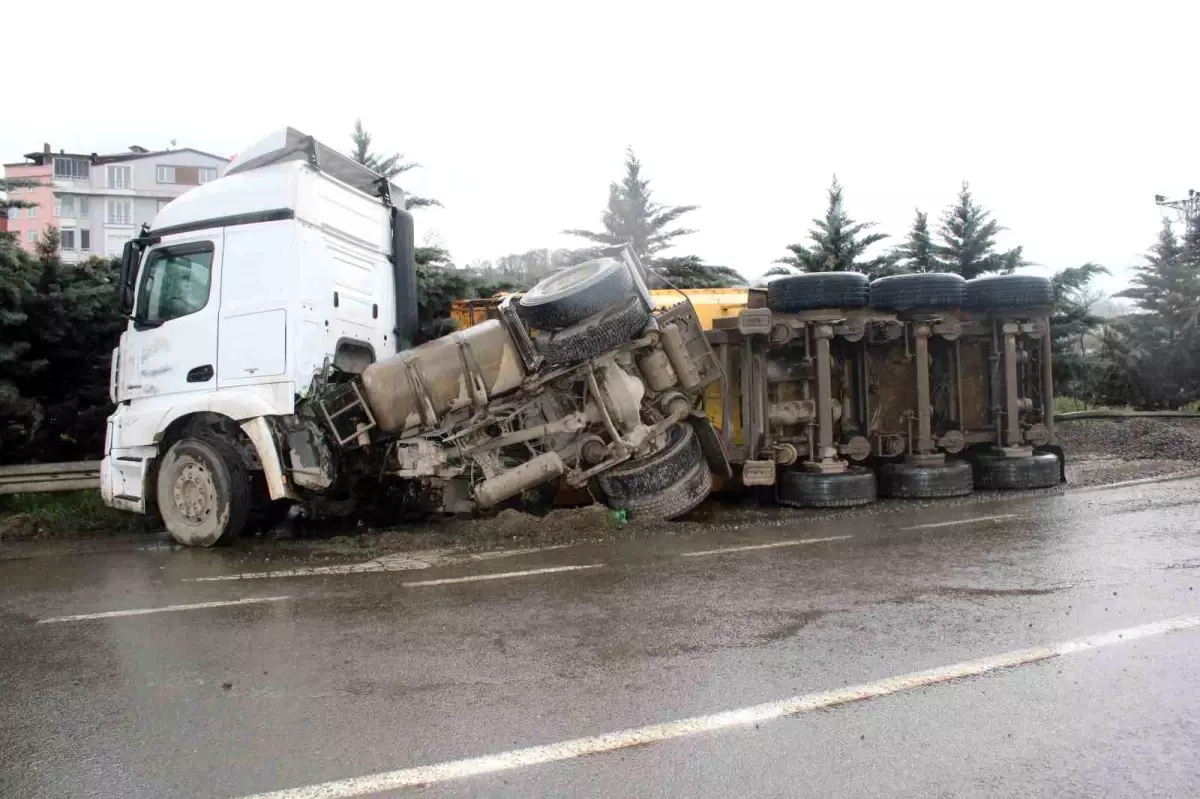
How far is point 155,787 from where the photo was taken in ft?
9.64

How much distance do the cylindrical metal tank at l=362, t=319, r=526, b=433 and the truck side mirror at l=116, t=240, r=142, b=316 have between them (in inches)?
102

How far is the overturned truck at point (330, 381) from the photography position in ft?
25.2

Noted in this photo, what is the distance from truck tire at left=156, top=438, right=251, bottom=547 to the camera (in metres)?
7.80

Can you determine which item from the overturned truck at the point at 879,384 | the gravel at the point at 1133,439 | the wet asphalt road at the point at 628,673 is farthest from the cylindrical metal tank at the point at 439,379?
the gravel at the point at 1133,439

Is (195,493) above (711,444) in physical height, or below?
below

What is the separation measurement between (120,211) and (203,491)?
77.4 m

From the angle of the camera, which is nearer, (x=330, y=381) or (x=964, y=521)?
(x=964, y=521)

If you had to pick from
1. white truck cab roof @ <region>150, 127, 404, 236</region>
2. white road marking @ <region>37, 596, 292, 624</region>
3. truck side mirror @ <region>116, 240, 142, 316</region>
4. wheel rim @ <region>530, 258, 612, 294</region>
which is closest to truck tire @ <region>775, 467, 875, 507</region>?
wheel rim @ <region>530, 258, 612, 294</region>

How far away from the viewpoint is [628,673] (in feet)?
12.9

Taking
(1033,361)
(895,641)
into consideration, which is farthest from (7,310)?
(1033,361)

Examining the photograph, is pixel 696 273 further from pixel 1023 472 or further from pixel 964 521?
pixel 964 521

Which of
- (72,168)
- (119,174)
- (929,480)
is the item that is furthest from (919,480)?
(72,168)

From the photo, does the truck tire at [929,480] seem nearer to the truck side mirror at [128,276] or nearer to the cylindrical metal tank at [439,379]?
the cylindrical metal tank at [439,379]

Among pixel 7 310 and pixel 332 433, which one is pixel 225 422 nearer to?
pixel 332 433
